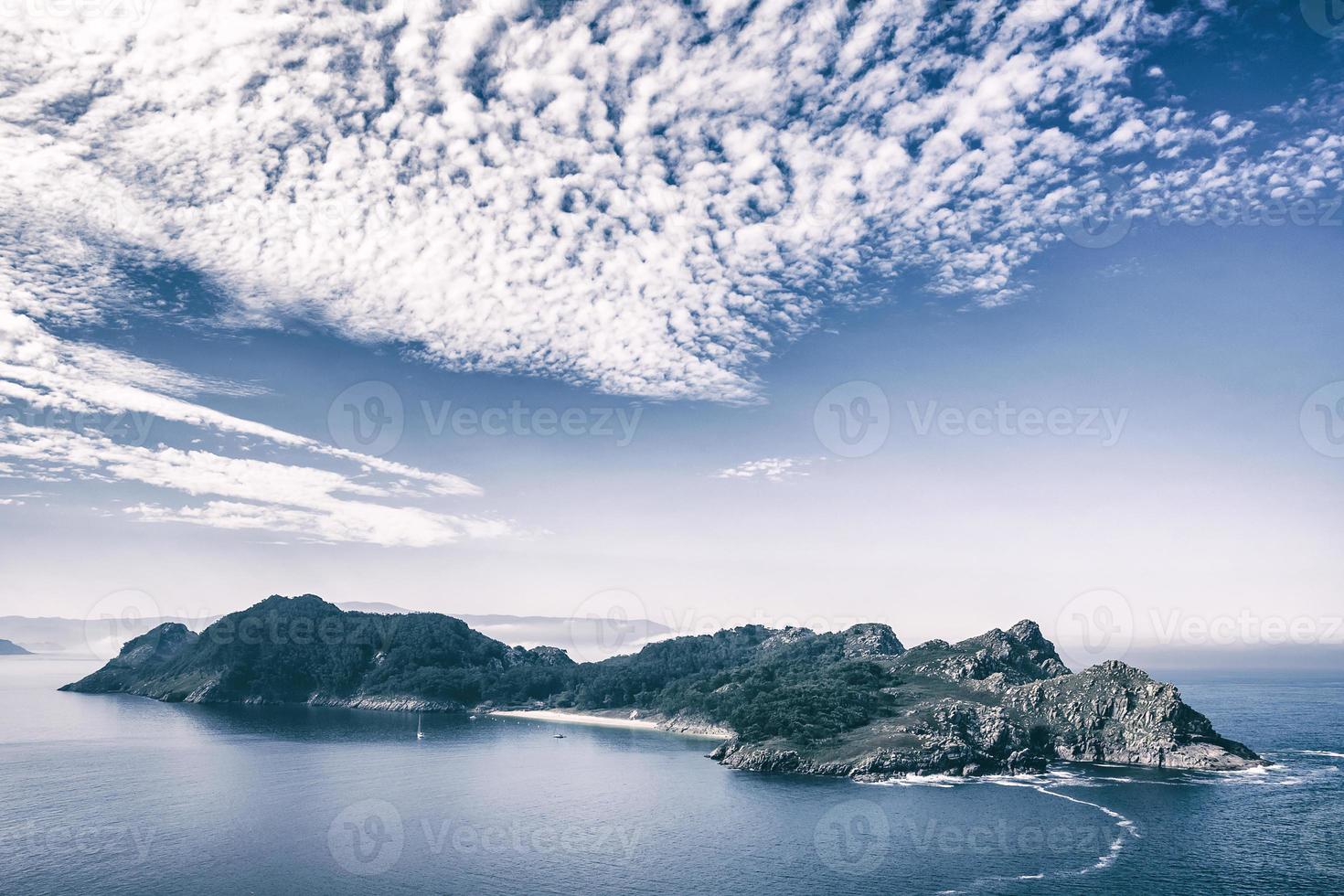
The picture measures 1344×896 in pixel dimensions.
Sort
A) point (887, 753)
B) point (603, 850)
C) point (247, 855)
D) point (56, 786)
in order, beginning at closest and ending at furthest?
point (247, 855)
point (603, 850)
point (56, 786)
point (887, 753)

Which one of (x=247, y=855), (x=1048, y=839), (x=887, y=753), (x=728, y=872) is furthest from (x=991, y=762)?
(x=247, y=855)

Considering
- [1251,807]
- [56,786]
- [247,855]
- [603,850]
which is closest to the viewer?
[247,855]

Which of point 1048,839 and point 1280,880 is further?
point 1048,839

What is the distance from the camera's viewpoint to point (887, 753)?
191500mm

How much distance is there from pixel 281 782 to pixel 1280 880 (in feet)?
630

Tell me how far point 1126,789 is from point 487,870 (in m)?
144

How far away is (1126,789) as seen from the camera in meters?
166

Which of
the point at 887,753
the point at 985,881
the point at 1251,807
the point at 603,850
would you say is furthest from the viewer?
the point at 887,753

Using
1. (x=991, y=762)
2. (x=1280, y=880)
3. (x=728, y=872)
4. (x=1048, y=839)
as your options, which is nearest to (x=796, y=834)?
(x=728, y=872)

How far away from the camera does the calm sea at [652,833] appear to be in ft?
340

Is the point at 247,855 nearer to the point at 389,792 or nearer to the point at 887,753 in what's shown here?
the point at 389,792

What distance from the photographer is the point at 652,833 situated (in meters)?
131

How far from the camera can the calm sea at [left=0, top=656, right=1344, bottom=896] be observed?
10362 centimetres

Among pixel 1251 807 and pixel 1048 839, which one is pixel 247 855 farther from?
pixel 1251 807
